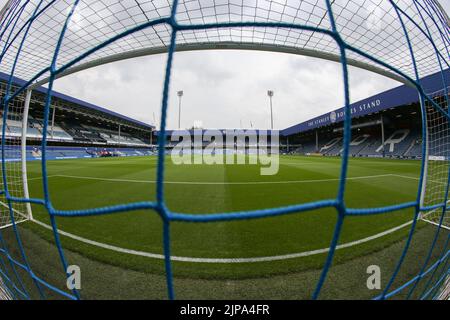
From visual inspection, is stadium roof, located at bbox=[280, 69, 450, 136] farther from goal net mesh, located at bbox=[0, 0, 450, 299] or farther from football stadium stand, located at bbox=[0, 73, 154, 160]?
football stadium stand, located at bbox=[0, 73, 154, 160]

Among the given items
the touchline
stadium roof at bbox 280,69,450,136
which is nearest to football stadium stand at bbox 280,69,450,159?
stadium roof at bbox 280,69,450,136

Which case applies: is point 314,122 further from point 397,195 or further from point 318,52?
point 318,52

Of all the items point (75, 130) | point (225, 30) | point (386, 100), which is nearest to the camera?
point (225, 30)

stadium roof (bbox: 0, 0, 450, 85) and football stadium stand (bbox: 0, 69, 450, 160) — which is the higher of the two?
football stadium stand (bbox: 0, 69, 450, 160)

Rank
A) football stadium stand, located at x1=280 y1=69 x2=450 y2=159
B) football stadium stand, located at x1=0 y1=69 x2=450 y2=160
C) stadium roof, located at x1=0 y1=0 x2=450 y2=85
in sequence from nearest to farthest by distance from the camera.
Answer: stadium roof, located at x1=0 y1=0 x2=450 y2=85, football stadium stand, located at x1=280 y1=69 x2=450 y2=159, football stadium stand, located at x1=0 y1=69 x2=450 y2=160

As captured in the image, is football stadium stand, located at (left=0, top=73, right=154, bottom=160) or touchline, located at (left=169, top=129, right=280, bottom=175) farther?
touchline, located at (left=169, top=129, right=280, bottom=175)

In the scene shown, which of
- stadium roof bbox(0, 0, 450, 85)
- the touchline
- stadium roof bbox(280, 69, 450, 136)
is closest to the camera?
stadium roof bbox(0, 0, 450, 85)

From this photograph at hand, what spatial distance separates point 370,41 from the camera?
233 cm

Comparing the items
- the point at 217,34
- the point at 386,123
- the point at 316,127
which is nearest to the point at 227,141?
the point at 316,127

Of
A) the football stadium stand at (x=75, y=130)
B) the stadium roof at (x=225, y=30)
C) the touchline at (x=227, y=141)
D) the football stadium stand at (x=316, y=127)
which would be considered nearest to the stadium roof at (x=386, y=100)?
the football stadium stand at (x=316, y=127)

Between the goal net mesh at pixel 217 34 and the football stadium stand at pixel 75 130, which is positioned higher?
the football stadium stand at pixel 75 130

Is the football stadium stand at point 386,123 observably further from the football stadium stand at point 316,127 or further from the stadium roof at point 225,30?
the stadium roof at point 225,30

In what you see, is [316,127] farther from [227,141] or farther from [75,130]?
[75,130]
